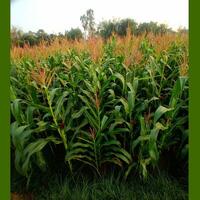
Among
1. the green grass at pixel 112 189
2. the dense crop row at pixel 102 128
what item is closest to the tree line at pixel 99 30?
the dense crop row at pixel 102 128

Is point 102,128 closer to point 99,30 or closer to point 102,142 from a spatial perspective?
point 102,142

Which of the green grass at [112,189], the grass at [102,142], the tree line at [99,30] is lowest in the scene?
the green grass at [112,189]

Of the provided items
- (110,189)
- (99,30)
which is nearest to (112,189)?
(110,189)

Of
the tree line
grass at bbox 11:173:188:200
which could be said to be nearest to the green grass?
grass at bbox 11:173:188:200

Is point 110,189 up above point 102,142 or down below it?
below

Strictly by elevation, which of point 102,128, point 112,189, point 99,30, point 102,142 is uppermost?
point 99,30

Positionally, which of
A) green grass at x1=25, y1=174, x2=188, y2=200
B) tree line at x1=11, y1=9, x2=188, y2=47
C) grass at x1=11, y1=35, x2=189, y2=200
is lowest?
green grass at x1=25, y1=174, x2=188, y2=200

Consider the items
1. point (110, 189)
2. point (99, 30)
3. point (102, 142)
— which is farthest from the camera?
point (99, 30)

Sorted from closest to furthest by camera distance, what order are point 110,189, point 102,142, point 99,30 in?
1. point 110,189
2. point 102,142
3. point 99,30

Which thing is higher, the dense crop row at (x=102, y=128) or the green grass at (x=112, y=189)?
the dense crop row at (x=102, y=128)

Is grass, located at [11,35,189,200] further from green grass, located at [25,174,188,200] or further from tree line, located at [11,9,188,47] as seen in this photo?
tree line, located at [11,9,188,47]

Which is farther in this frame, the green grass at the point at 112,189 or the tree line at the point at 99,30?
the tree line at the point at 99,30

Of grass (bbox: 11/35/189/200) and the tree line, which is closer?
grass (bbox: 11/35/189/200)

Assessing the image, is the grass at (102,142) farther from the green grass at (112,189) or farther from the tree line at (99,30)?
the tree line at (99,30)
